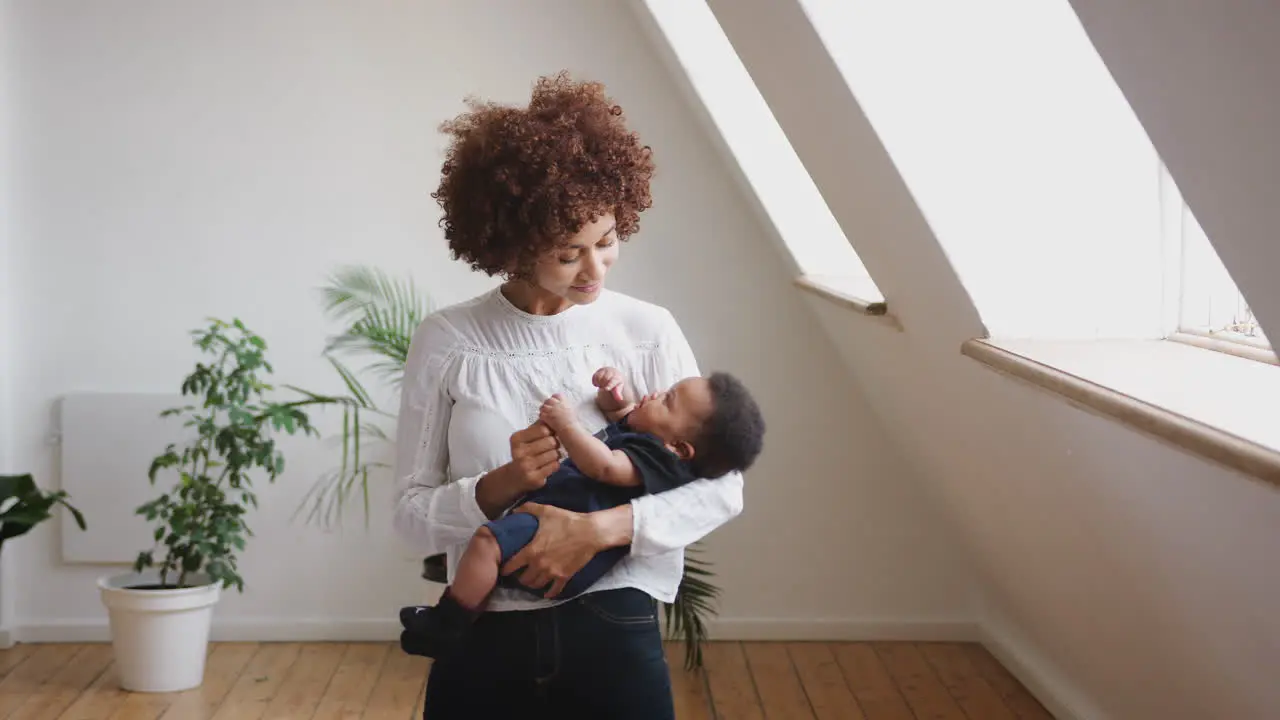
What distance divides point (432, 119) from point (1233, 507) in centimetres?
355

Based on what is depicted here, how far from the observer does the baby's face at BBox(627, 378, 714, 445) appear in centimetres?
187

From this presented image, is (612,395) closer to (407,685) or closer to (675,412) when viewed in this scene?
(675,412)

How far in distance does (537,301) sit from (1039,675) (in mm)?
2832

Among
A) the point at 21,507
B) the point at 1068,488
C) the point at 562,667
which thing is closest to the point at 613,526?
the point at 562,667

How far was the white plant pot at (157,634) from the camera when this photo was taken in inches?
167

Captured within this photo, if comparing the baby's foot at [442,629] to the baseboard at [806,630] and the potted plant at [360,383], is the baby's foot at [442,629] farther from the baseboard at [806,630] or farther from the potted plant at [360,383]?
the baseboard at [806,630]

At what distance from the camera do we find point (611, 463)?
1.81m

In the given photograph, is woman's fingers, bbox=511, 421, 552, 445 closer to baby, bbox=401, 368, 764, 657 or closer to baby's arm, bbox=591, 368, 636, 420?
baby, bbox=401, 368, 764, 657

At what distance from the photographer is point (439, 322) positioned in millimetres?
1930

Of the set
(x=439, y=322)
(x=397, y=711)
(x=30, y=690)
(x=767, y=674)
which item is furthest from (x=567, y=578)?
(x=30, y=690)

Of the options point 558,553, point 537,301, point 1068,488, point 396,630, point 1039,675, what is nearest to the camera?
point 558,553

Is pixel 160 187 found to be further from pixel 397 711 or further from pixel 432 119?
pixel 397 711

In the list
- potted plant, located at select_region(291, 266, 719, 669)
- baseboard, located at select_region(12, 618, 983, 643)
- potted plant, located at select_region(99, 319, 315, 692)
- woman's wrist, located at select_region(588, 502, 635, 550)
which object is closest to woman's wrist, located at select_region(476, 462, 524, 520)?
woman's wrist, located at select_region(588, 502, 635, 550)

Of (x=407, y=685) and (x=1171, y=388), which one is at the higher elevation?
(x=1171, y=388)
